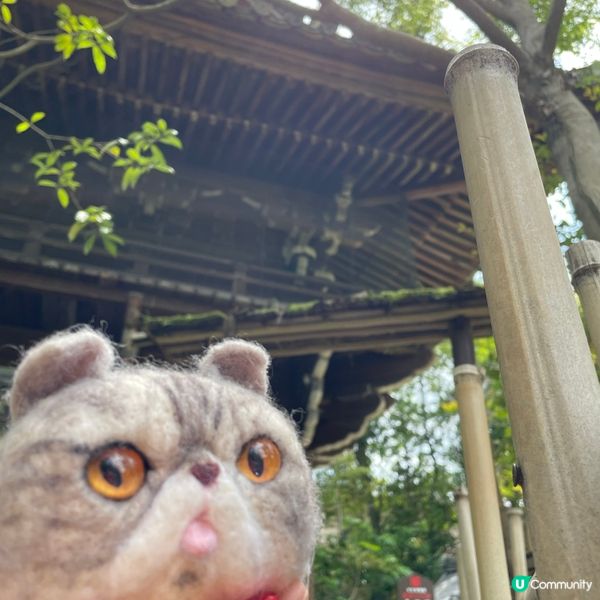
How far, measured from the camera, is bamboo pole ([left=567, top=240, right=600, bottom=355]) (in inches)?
91.4

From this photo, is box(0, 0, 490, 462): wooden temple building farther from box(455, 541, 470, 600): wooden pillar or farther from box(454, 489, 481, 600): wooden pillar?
box(455, 541, 470, 600): wooden pillar

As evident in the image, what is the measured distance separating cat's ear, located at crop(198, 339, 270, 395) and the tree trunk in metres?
2.26

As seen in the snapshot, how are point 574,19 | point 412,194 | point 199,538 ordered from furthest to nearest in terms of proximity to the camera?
point 412,194 → point 574,19 → point 199,538

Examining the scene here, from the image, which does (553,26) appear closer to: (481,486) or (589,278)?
(589,278)

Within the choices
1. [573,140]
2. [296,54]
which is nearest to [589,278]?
[573,140]

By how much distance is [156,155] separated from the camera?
3.80m

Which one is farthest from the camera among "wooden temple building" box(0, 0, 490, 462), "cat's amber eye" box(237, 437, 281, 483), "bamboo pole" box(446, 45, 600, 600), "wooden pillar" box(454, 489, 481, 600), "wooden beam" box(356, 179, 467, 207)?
"wooden beam" box(356, 179, 467, 207)

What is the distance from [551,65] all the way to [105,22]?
3358 millimetres

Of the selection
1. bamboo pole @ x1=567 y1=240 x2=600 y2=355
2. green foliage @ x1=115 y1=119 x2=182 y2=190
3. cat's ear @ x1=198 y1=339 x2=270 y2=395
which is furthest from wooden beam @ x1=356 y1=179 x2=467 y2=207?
cat's ear @ x1=198 y1=339 x2=270 y2=395

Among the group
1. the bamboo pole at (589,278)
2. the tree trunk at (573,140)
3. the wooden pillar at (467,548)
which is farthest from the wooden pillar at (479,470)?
the bamboo pole at (589,278)

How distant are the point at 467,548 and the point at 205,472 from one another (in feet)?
16.1

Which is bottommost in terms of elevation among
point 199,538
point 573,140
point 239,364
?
point 199,538

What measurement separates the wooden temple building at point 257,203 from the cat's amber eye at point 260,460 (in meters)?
3.42

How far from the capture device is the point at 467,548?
5.66 metres
